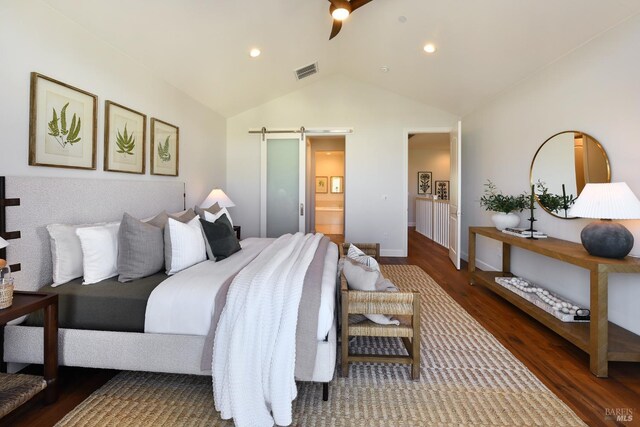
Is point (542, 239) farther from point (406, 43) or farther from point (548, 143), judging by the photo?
point (406, 43)

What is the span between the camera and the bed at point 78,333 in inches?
64.1

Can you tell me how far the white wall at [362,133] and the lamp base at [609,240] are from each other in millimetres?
3152

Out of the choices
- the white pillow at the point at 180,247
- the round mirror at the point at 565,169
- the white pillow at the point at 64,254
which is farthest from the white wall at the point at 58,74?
the round mirror at the point at 565,169

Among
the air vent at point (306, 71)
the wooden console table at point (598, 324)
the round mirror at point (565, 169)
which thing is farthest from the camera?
the air vent at point (306, 71)

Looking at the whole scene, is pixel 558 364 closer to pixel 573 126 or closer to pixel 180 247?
pixel 573 126

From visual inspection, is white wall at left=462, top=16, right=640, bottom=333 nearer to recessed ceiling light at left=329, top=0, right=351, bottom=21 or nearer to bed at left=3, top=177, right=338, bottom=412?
recessed ceiling light at left=329, top=0, right=351, bottom=21

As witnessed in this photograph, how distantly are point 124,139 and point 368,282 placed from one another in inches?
104

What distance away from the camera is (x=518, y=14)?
260 cm

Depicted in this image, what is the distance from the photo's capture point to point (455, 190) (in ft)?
15.0

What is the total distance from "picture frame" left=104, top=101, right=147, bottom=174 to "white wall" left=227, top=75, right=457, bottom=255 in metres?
2.35

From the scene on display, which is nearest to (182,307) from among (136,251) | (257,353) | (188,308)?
(188,308)

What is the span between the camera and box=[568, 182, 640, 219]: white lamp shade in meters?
1.94

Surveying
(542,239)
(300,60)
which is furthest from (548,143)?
(300,60)

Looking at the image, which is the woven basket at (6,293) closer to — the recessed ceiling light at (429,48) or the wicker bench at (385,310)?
the wicker bench at (385,310)
